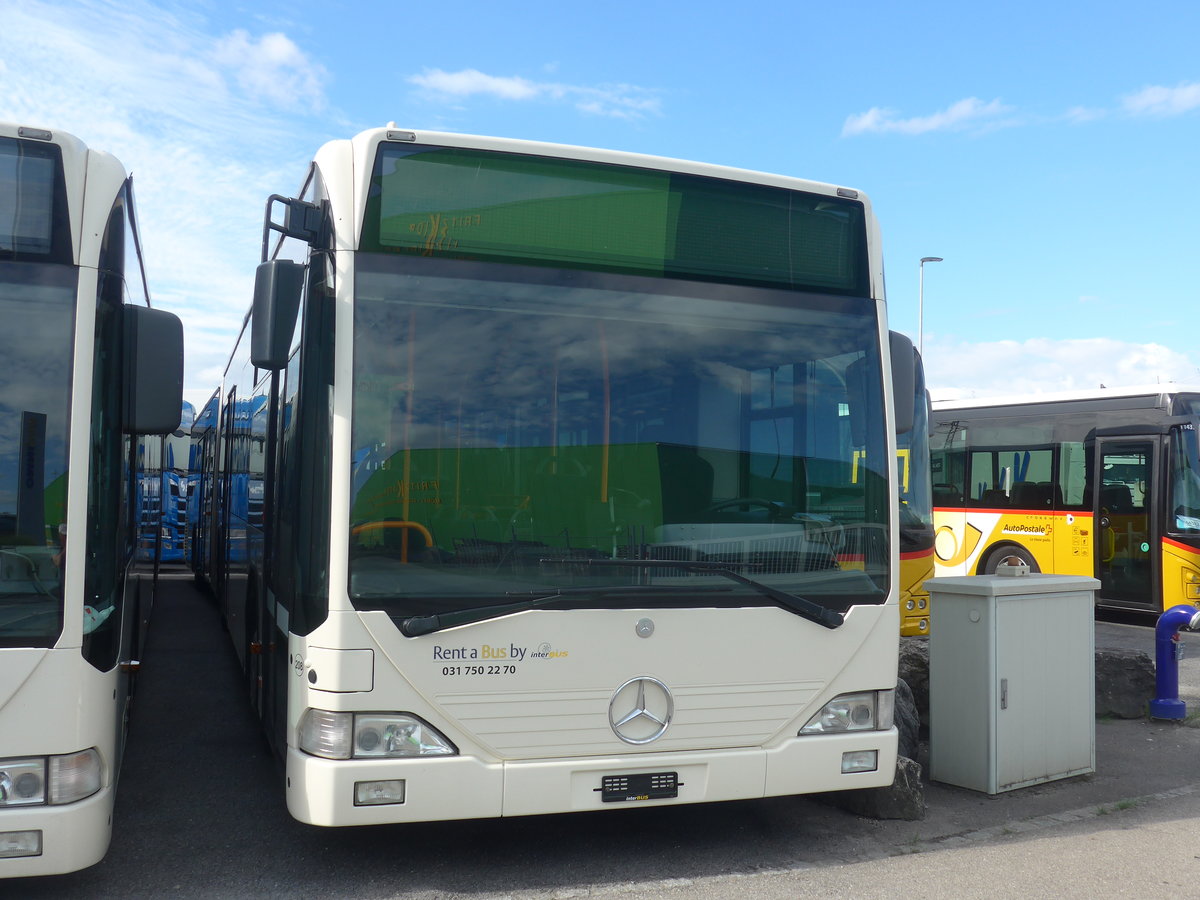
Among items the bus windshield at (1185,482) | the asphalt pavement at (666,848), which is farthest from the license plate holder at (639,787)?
the bus windshield at (1185,482)

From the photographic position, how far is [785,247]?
5488mm

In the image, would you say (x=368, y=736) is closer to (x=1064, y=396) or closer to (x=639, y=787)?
(x=639, y=787)

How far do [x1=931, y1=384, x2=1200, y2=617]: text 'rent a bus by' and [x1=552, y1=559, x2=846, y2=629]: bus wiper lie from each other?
415 inches

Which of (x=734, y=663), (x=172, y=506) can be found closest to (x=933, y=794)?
(x=734, y=663)

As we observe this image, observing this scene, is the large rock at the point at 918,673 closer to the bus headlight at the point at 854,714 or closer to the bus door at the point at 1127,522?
the bus headlight at the point at 854,714

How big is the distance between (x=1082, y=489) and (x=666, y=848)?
12314mm

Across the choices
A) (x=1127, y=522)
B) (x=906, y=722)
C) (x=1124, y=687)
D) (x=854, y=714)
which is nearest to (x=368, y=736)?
(x=854, y=714)

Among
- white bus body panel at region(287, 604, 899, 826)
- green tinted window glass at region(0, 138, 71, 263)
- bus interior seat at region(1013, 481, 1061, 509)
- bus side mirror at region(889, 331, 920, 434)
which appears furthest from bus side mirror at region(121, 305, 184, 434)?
bus interior seat at region(1013, 481, 1061, 509)

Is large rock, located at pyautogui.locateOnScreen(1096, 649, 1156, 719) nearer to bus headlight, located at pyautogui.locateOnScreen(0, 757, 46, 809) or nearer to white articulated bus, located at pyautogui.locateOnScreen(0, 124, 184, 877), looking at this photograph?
white articulated bus, located at pyautogui.locateOnScreen(0, 124, 184, 877)

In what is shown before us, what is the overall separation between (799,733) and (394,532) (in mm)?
2022

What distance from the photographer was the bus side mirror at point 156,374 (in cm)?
460

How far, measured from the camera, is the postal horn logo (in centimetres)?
494

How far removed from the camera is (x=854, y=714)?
17.6 ft

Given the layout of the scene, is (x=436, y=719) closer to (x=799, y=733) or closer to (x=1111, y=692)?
(x=799, y=733)
